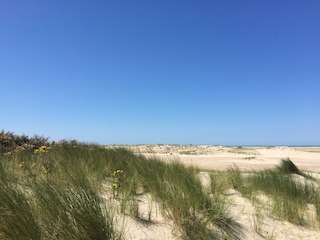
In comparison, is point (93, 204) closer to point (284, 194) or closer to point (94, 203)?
point (94, 203)

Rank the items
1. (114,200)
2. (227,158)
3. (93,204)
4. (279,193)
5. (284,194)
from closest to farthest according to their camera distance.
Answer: (93,204) → (114,200) → (284,194) → (279,193) → (227,158)

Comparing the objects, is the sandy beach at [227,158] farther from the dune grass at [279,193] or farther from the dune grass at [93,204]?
the dune grass at [93,204]

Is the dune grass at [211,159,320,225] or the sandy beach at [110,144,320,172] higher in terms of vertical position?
the sandy beach at [110,144,320,172]

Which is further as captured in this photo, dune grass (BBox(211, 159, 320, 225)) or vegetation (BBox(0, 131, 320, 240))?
dune grass (BBox(211, 159, 320, 225))

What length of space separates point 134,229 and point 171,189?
2.97ft

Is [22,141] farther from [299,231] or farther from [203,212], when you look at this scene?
[299,231]

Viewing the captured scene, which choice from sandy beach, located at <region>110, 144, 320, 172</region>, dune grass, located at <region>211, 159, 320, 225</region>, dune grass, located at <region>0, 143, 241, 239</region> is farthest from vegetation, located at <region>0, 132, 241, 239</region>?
sandy beach, located at <region>110, 144, 320, 172</region>

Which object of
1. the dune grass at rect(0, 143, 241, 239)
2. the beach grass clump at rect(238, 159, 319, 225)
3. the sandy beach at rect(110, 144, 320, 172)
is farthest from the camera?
the sandy beach at rect(110, 144, 320, 172)

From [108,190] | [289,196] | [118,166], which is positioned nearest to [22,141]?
[118,166]

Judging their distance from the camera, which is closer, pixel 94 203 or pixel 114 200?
pixel 94 203

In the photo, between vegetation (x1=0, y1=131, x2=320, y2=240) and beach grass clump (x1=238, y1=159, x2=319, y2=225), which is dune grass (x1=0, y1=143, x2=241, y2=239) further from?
beach grass clump (x1=238, y1=159, x2=319, y2=225)

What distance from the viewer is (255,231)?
3699 mm

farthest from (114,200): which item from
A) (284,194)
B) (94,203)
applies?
(284,194)

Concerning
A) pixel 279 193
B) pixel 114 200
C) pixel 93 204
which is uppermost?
pixel 93 204
